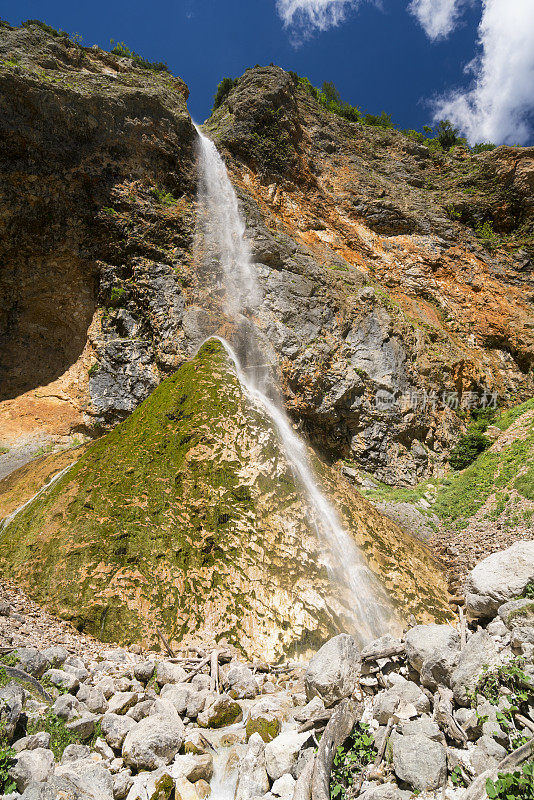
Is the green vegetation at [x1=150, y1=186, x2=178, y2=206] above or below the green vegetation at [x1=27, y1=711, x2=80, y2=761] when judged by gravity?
above

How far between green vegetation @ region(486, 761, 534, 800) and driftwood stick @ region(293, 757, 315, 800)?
145 centimetres

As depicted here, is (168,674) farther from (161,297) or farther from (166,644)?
(161,297)

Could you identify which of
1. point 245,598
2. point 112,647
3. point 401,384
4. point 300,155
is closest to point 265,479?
point 245,598

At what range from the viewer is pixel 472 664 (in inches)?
143

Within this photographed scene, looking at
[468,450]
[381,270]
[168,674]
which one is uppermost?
[381,270]

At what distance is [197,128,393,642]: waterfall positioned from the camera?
8281 mm

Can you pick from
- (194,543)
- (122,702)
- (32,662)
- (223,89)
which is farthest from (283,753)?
(223,89)

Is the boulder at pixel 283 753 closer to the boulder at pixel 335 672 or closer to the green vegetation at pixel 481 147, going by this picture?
the boulder at pixel 335 672

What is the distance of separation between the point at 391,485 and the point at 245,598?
28.4 feet

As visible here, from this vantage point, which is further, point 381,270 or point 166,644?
point 381,270

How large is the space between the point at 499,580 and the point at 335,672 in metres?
2.24

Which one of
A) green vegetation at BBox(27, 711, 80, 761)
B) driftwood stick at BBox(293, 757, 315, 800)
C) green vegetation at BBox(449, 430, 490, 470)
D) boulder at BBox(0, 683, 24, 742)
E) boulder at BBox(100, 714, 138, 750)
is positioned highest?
boulder at BBox(0, 683, 24, 742)

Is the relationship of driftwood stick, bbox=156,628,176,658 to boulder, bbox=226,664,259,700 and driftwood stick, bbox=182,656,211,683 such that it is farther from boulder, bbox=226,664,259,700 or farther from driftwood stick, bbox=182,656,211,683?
boulder, bbox=226,664,259,700

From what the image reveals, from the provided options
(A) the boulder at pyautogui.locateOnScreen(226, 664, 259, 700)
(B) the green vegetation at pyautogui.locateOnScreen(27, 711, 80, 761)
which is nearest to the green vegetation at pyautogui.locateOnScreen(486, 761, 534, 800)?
(A) the boulder at pyautogui.locateOnScreen(226, 664, 259, 700)
